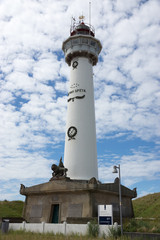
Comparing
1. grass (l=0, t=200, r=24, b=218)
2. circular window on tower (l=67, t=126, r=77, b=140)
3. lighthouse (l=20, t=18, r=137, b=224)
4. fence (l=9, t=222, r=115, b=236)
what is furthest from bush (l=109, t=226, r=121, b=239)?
grass (l=0, t=200, r=24, b=218)

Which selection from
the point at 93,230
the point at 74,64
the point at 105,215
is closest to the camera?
the point at 93,230

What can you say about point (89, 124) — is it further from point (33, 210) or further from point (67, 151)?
point (33, 210)

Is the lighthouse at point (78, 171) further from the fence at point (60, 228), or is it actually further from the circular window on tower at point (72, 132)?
the fence at point (60, 228)

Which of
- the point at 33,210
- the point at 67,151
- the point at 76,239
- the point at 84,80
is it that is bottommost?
the point at 76,239

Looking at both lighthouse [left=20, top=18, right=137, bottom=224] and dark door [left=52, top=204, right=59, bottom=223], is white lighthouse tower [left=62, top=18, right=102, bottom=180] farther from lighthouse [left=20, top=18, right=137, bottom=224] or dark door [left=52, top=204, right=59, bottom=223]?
dark door [left=52, top=204, right=59, bottom=223]

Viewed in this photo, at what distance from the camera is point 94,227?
1773cm

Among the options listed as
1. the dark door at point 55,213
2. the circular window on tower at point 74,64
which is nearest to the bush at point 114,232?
the dark door at point 55,213

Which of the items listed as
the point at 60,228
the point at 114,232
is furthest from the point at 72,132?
the point at 114,232

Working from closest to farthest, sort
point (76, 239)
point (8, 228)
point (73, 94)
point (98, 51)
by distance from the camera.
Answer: point (76, 239) → point (8, 228) → point (73, 94) → point (98, 51)

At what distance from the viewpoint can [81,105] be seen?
30.4 metres

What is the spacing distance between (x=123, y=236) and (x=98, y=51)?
26.3 m

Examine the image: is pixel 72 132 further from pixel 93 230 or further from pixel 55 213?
pixel 93 230

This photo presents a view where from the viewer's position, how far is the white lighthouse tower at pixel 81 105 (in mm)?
28109

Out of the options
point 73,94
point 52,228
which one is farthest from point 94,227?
point 73,94
